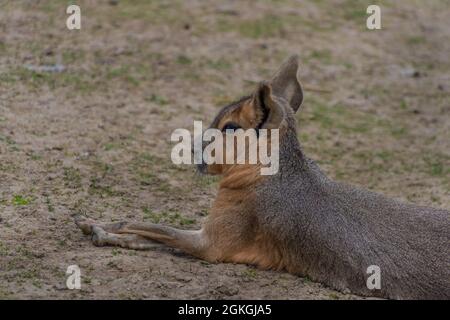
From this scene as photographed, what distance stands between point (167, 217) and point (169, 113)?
227 cm

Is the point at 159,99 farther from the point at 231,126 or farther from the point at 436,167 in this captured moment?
the point at 231,126

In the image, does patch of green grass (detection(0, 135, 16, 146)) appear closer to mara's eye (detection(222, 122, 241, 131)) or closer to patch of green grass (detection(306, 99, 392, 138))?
mara's eye (detection(222, 122, 241, 131))

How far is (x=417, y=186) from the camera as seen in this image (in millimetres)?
7516

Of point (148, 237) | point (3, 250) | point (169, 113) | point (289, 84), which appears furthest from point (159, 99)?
point (3, 250)

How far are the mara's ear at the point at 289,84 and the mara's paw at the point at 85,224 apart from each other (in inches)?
57.4

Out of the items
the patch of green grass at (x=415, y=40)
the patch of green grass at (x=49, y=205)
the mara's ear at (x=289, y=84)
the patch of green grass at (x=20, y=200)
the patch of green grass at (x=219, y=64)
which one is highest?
the patch of green grass at (x=415, y=40)

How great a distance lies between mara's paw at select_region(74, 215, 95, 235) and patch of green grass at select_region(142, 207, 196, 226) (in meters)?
0.55

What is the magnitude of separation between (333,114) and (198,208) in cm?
273

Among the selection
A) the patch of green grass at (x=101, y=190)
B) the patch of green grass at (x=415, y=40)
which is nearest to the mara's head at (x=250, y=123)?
the patch of green grass at (x=101, y=190)

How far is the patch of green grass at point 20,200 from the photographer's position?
6027 mm

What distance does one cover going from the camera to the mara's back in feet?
16.9

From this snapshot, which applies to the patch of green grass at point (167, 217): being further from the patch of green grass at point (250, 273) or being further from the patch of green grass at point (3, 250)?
the patch of green grass at point (3, 250)

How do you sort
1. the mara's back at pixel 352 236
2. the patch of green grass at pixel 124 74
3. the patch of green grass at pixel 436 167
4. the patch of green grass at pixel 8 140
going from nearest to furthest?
the mara's back at pixel 352 236 < the patch of green grass at pixel 8 140 < the patch of green grass at pixel 436 167 < the patch of green grass at pixel 124 74
